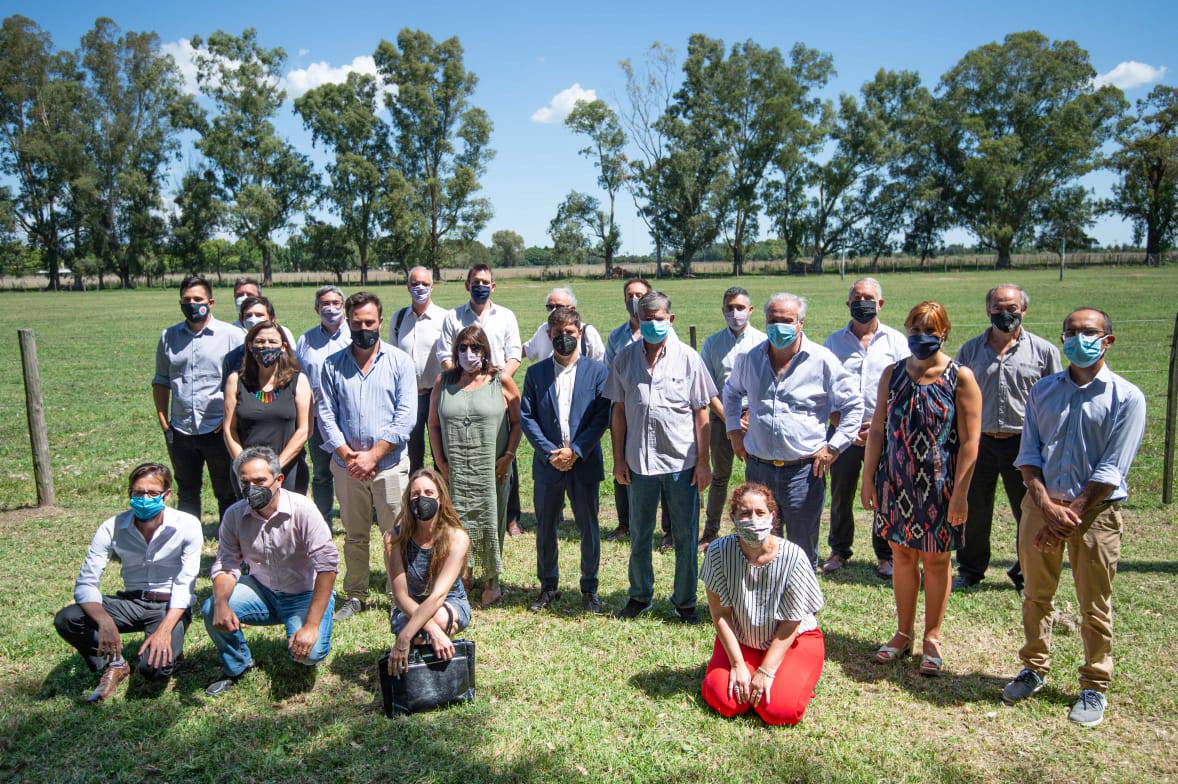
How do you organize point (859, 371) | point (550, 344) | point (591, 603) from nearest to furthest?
1. point (591, 603)
2. point (859, 371)
3. point (550, 344)

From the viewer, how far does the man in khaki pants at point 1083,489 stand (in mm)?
4371

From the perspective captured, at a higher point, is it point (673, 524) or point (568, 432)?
point (568, 432)

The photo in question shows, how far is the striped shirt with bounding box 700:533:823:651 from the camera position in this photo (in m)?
4.61

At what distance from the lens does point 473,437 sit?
19.8 feet

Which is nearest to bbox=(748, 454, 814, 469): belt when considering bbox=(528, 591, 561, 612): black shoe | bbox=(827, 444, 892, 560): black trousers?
bbox=(827, 444, 892, 560): black trousers

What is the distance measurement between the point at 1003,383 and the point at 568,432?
3.37 m

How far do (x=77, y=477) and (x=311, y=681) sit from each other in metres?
6.60

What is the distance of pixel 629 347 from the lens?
5.81 m

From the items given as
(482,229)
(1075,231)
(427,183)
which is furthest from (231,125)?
(1075,231)

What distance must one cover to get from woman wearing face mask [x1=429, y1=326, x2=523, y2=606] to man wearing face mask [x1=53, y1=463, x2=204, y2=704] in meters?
1.81

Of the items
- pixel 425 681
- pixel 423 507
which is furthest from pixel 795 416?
pixel 425 681

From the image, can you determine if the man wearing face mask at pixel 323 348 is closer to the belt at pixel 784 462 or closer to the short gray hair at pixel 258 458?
the short gray hair at pixel 258 458

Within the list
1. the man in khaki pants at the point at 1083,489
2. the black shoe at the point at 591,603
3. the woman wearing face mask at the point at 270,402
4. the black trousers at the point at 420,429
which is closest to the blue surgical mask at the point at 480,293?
the black trousers at the point at 420,429

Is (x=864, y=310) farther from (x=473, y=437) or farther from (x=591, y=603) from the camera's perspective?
(x=473, y=437)
